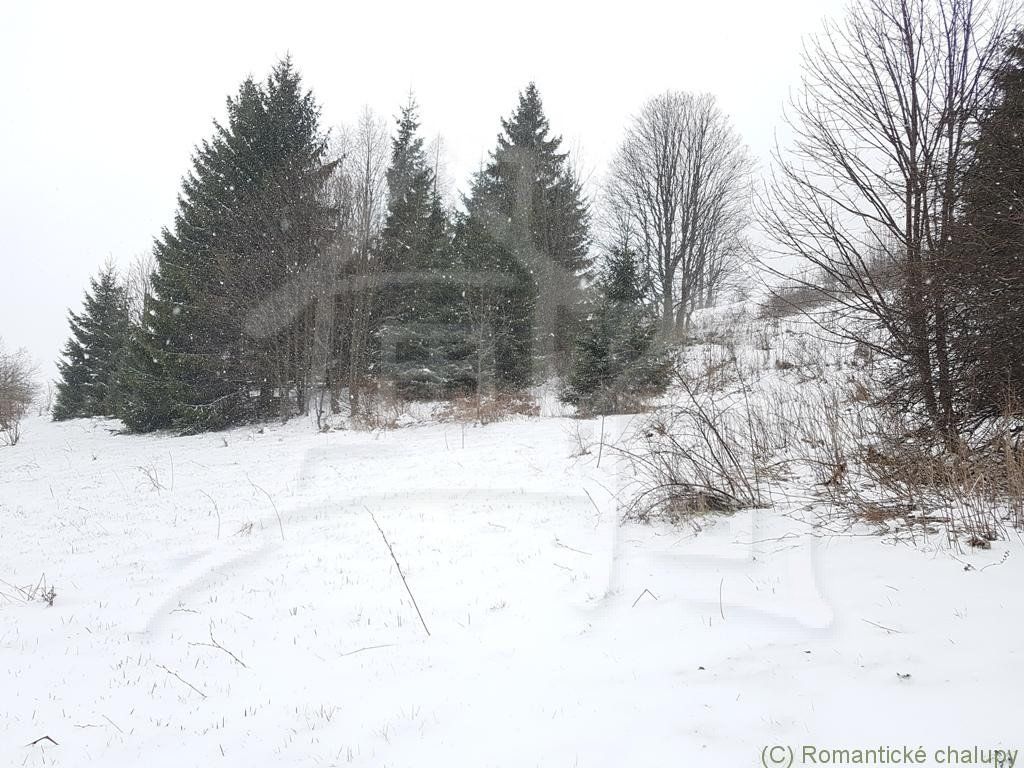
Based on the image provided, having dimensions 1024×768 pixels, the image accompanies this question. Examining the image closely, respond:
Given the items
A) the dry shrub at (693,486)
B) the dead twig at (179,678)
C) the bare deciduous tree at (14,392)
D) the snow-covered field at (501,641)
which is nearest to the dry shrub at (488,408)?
the snow-covered field at (501,641)

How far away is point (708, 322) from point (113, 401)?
24289mm

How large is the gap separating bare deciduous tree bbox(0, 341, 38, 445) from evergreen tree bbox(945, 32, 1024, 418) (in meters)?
20.4

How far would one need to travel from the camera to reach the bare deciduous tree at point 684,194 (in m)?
22.5

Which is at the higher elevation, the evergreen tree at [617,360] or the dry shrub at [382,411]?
the evergreen tree at [617,360]

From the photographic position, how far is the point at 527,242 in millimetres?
17344

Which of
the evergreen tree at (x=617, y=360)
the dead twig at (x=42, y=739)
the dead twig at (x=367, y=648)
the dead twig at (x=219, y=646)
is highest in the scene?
the evergreen tree at (x=617, y=360)

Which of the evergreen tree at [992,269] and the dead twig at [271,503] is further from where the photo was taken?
the dead twig at [271,503]

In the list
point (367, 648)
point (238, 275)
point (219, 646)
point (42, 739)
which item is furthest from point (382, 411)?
point (42, 739)

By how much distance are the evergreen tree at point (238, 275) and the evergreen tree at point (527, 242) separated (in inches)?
208

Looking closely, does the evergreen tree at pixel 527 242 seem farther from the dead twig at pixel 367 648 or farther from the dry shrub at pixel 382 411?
the dead twig at pixel 367 648

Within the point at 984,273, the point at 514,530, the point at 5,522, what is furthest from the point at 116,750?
the point at 984,273

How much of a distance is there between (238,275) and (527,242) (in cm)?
898

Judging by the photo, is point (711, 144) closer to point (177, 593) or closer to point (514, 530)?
point (514, 530)

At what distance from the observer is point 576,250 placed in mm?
19953
